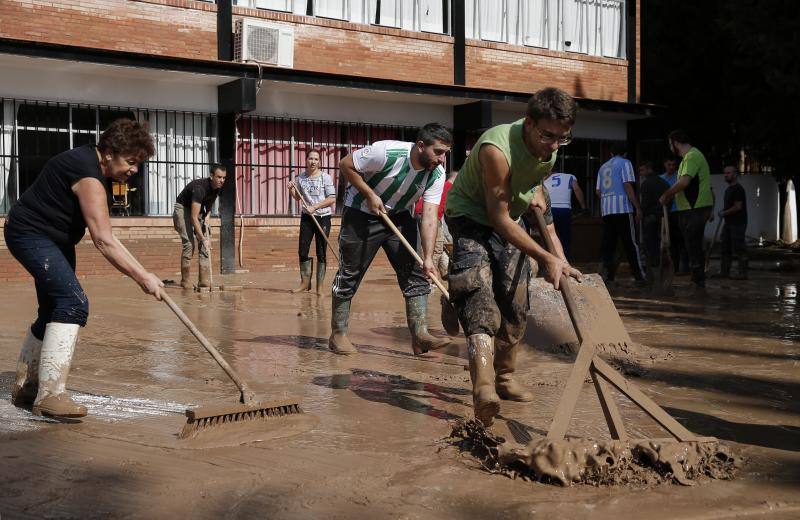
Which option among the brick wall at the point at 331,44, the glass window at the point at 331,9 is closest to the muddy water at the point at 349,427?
the brick wall at the point at 331,44

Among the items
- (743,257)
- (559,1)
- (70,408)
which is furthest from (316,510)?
(559,1)

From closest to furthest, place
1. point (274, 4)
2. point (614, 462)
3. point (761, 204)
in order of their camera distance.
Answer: point (614, 462) → point (274, 4) → point (761, 204)

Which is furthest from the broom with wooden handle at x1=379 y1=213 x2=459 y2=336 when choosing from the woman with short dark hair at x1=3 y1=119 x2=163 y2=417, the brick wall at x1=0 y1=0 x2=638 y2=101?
the brick wall at x1=0 y1=0 x2=638 y2=101

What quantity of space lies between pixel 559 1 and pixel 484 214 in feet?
54.8

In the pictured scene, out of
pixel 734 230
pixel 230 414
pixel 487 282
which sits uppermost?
pixel 734 230

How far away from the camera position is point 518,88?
20.0 metres

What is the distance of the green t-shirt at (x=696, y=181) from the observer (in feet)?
37.7

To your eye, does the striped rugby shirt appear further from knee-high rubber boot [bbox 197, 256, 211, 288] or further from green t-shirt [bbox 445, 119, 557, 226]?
knee-high rubber boot [bbox 197, 256, 211, 288]

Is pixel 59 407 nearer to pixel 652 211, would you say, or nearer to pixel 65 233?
pixel 65 233

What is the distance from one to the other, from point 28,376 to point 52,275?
0.64m

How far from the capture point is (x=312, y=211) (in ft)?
38.4

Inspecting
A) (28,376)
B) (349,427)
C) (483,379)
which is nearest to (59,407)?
(28,376)

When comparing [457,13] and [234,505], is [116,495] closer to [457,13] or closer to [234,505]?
[234,505]

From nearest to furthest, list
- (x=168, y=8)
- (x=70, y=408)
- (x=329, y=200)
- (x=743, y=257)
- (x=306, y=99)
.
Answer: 1. (x=70, y=408)
2. (x=329, y=200)
3. (x=743, y=257)
4. (x=168, y=8)
5. (x=306, y=99)
